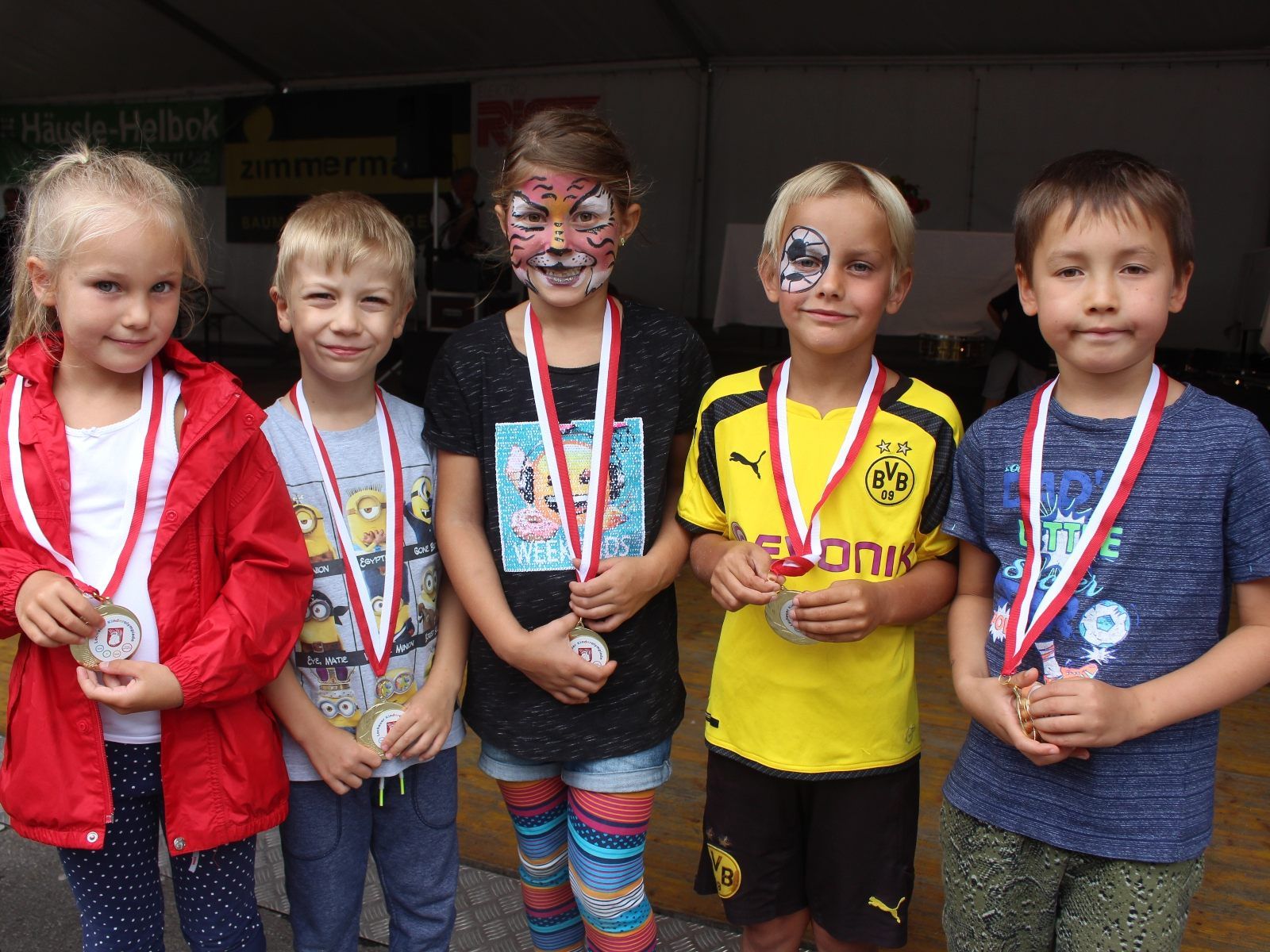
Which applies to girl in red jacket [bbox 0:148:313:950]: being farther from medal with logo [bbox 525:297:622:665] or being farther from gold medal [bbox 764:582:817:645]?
gold medal [bbox 764:582:817:645]

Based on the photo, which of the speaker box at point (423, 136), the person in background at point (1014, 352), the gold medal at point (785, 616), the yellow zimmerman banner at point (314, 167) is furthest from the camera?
the yellow zimmerman banner at point (314, 167)

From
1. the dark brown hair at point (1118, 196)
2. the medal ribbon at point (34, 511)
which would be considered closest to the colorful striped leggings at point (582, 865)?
the medal ribbon at point (34, 511)

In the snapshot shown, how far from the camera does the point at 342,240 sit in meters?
1.80

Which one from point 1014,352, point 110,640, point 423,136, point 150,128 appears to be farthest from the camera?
point 150,128

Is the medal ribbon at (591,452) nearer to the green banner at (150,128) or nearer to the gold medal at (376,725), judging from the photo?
the gold medal at (376,725)

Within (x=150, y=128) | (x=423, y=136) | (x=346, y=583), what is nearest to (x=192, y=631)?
(x=346, y=583)

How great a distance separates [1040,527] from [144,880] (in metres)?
1.54

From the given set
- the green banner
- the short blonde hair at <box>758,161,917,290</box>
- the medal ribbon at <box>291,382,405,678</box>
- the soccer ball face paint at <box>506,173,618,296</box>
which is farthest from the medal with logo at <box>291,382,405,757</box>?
the green banner

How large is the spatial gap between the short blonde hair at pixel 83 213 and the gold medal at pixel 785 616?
1.12 metres

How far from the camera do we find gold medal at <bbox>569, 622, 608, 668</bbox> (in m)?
1.79

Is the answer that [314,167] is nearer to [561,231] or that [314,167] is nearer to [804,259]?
[561,231]

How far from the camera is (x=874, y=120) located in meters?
11.0

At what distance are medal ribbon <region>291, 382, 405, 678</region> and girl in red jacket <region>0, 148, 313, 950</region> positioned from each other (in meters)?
0.09

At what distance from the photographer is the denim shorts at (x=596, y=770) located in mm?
1856
